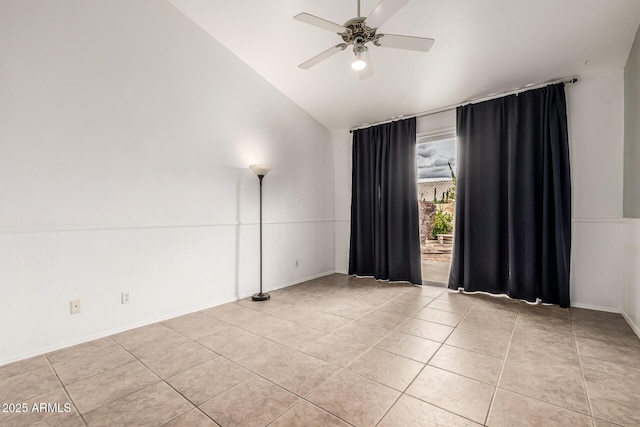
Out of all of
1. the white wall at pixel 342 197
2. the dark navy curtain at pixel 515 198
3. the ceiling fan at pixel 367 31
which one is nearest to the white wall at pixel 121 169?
the white wall at pixel 342 197

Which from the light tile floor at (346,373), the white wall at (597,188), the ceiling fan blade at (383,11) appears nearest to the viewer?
the light tile floor at (346,373)

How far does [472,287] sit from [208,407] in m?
3.55

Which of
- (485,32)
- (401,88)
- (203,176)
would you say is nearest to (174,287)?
(203,176)

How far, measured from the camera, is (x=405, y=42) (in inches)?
94.2

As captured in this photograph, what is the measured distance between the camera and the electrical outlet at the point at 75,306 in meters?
2.61

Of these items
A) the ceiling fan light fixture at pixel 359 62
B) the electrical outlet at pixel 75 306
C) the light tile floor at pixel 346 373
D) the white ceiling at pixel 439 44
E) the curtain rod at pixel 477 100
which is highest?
the white ceiling at pixel 439 44

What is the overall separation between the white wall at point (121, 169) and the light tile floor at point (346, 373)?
470 millimetres

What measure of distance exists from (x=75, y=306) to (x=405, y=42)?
3.58 metres

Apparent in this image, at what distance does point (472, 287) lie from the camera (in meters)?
4.04

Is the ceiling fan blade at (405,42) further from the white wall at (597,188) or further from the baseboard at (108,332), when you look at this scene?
the baseboard at (108,332)

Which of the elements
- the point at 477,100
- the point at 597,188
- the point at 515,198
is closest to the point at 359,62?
the point at 477,100

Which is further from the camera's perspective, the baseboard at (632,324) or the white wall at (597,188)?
the white wall at (597,188)

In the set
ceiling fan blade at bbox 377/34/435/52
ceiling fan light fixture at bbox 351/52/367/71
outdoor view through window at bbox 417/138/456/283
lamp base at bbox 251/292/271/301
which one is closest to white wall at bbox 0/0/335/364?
lamp base at bbox 251/292/271/301

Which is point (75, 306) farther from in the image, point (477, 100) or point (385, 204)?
point (477, 100)
